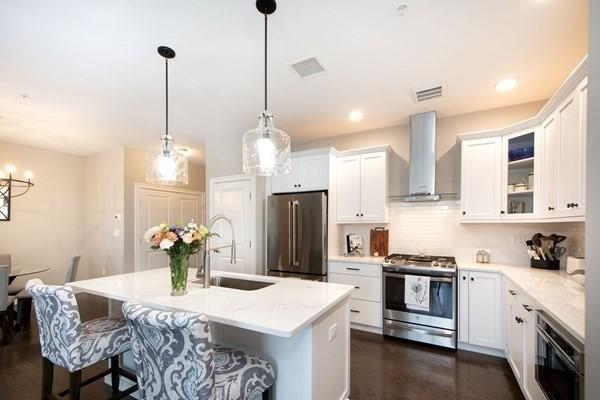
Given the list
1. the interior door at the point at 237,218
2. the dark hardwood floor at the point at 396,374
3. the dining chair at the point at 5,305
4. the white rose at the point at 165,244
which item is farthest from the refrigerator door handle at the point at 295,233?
the dining chair at the point at 5,305

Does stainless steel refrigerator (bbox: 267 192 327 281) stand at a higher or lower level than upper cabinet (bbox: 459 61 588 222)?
lower

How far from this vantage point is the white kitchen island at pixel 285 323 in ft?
4.54

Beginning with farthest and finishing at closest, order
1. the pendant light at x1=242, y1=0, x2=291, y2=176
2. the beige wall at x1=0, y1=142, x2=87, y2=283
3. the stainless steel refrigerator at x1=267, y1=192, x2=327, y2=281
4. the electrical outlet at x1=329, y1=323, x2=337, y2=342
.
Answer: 1. the beige wall at x1=0, y1=142, x2=87, y2=283
2. the stainless steel refrigerator at x1=267, y1=192, x2=327, y2=281
3. the pendant light at x1=242, y1=0, x2=291, y2=176
4. the electrical outlet at x1=329, y1=323, x2=337, y2=342

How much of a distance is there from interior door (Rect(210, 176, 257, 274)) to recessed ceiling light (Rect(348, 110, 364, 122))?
173 cm

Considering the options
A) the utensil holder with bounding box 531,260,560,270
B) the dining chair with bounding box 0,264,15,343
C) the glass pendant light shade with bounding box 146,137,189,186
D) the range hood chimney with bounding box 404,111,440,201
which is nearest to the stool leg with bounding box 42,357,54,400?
the glass pendant light shade with bounding box 146,137,189,186

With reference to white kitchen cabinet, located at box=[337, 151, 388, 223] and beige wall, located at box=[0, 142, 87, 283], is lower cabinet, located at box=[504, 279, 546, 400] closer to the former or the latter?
white kitchen cabinet, located at box=[337, 151, 388, 223]

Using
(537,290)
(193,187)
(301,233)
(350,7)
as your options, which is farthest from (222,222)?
(537,290)

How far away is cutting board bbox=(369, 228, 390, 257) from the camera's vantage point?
3.61 metres

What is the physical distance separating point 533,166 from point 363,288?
2.18 metres

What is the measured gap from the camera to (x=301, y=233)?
3.50 meters

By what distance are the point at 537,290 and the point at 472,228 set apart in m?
1.49

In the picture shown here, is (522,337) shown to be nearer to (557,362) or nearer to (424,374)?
(557,362)

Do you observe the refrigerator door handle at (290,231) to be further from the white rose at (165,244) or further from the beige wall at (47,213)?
the beige wall at (47,213)

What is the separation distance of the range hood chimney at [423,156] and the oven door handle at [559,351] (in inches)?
72.7
